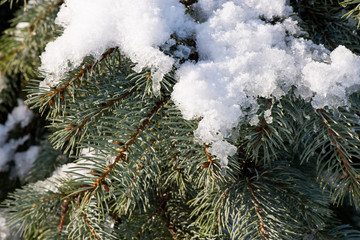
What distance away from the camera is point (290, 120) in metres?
0.65

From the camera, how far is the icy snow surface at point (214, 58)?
0.59m

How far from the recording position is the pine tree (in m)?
0.62

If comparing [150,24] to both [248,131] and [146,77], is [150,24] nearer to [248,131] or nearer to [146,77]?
[146,77]

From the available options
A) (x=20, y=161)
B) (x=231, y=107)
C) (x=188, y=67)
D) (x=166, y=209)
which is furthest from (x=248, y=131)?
(x=20, y=161)

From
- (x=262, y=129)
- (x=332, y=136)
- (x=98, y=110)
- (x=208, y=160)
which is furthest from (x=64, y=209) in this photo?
(x=332, y=136)

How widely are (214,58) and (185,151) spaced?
0.22 m

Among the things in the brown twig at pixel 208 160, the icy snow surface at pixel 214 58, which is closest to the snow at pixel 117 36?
the icy snow surface at pixel 214 58

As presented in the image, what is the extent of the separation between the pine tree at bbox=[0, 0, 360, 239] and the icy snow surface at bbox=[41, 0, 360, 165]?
1 cm

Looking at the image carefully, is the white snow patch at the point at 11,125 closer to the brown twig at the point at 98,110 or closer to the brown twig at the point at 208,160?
the brown twig at the point at 98,110

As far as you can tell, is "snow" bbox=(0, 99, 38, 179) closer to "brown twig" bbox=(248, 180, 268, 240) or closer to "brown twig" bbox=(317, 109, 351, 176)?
"brown twig" bbox=(248, 180, 268, 240)

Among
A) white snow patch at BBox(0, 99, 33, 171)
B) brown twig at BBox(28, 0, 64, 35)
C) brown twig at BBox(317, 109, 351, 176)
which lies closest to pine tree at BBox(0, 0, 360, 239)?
brown twig at BBox(317, 109, 351, 176)

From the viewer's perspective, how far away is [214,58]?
658mm

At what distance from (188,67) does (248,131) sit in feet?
0.62

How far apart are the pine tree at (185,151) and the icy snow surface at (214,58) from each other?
0.04 feet
